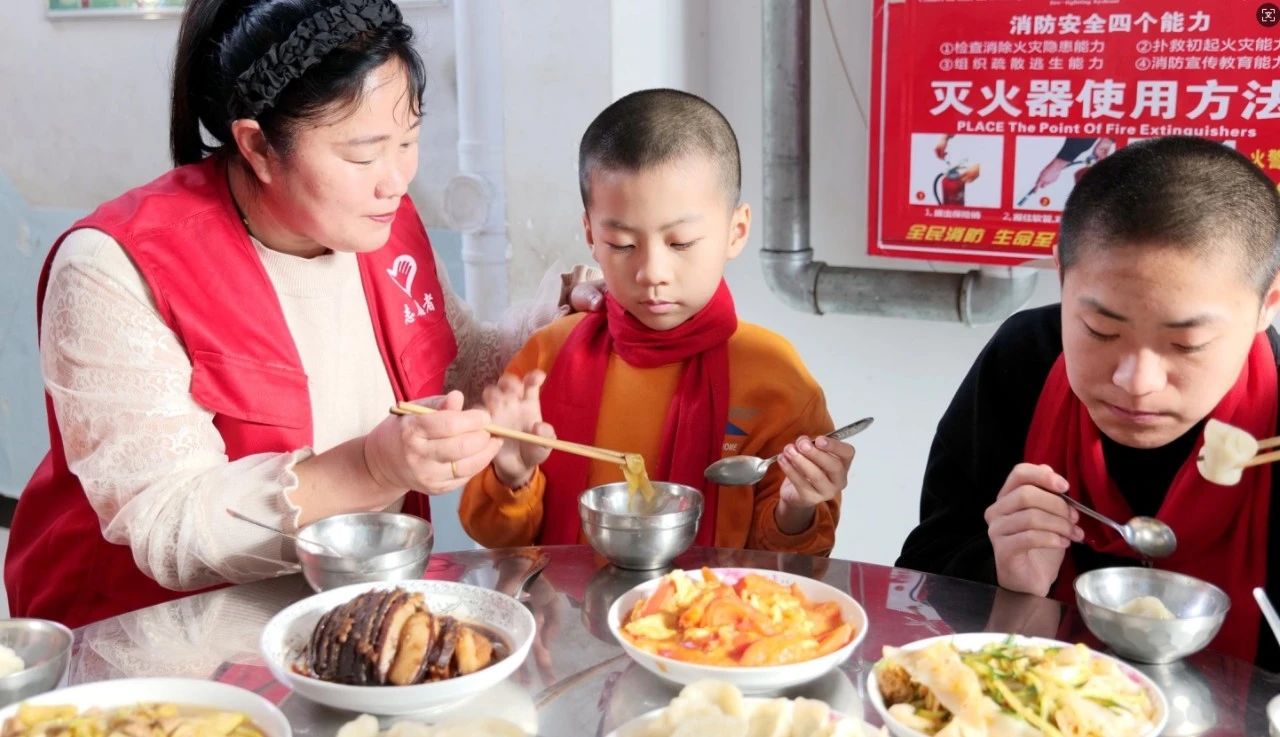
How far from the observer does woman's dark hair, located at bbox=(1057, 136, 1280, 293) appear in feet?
5.75

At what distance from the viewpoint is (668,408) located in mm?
2418

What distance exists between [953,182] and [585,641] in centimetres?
176

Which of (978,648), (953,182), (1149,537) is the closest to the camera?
(978,648)

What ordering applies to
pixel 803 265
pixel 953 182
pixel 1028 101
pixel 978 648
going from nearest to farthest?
pixel 978 648 → pixel 1028 101 → pixel 953 182 → pixel 803 265

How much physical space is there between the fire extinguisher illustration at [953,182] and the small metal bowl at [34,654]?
2.20 m

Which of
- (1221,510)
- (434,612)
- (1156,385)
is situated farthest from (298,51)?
(1221,510)

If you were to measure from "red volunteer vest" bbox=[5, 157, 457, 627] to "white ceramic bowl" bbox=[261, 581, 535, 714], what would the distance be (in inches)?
20.8

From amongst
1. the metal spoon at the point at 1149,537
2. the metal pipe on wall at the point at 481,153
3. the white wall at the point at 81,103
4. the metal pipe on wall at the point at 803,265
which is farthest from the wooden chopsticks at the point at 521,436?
the white wall at the point at 81,103

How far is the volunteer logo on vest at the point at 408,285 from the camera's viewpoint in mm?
2496

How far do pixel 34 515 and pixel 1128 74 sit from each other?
242cm

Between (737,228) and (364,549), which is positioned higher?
(737,228)

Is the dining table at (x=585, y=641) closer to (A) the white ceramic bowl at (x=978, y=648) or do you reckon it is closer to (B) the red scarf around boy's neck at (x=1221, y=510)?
(A) the white ceramic bowl at (x=978, y=648)

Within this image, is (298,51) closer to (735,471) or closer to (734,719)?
(735,471)

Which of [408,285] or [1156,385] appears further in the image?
[408,285]
